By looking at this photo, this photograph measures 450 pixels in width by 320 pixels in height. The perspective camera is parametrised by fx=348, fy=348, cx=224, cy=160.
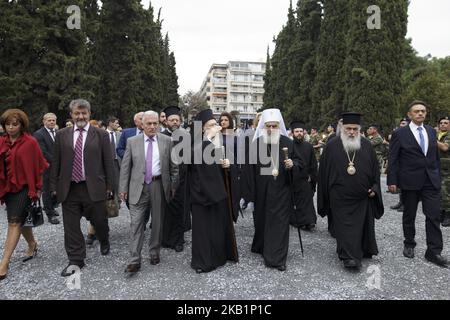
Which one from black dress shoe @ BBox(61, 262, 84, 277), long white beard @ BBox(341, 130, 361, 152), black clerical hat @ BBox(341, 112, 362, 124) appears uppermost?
black clerical hat @ BBox(341, 112, 362, 124)

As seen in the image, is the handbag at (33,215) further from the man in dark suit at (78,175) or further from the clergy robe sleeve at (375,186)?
the clergy robe sleeve at (375,186)

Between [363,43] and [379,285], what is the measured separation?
59.5 feet

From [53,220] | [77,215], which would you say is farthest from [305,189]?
[53,220]

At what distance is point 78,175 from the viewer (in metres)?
4.66

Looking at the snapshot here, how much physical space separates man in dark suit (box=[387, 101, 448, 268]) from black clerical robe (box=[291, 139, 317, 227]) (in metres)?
1.79

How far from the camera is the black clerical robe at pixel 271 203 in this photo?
481 cm

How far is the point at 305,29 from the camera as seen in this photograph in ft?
92.9

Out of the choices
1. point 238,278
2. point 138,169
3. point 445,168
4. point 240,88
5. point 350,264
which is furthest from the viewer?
point 240,88

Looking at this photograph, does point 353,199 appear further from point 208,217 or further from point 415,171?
point 208,217

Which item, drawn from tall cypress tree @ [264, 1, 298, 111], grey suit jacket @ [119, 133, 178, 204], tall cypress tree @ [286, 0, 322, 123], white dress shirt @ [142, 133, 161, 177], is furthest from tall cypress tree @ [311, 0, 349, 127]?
white dress shirt @ [142, 133, 161, 177]

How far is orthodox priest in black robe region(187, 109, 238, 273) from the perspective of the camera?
15.4 feet

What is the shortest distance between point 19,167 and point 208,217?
2522 millimetres

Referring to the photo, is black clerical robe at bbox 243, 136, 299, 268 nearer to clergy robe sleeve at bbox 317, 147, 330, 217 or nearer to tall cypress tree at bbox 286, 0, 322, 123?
clergy robe sleeve at bbox 317, 147, 330, 217
